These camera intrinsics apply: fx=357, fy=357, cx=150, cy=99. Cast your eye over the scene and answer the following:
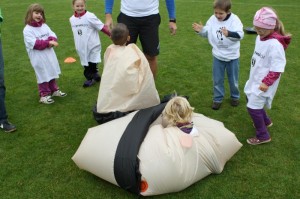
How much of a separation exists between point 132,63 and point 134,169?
1.31 meters

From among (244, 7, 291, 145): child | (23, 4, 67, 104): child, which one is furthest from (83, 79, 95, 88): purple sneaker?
(244, 7, 291, 145): child

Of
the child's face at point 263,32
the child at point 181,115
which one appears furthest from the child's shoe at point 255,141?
the child's face at point 263,32

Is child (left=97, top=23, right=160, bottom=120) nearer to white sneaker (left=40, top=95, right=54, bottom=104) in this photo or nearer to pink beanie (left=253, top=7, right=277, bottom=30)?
pink beanie (left=253, top=7, right=277, bottom=30)

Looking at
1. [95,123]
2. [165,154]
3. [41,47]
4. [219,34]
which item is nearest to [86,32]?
[41,47]

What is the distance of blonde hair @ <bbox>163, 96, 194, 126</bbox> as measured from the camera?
11.8ft

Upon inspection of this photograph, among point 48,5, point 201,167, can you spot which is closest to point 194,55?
point 201,167

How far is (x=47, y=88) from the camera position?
18.2 feet

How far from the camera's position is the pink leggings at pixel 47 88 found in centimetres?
550

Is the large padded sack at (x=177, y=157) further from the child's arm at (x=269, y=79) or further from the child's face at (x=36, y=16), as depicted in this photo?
the child's face at (x=36, y=16)

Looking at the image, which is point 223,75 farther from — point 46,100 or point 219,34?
point 46,100

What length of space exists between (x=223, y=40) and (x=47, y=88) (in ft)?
9.09

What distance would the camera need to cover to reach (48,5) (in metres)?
13.5

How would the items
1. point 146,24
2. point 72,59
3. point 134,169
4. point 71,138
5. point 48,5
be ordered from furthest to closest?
1. point 48,5
2. point 72,59
3. point 146,24
4. point 71,138
5. point 134,169

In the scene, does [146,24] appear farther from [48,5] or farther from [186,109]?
[48,5]
